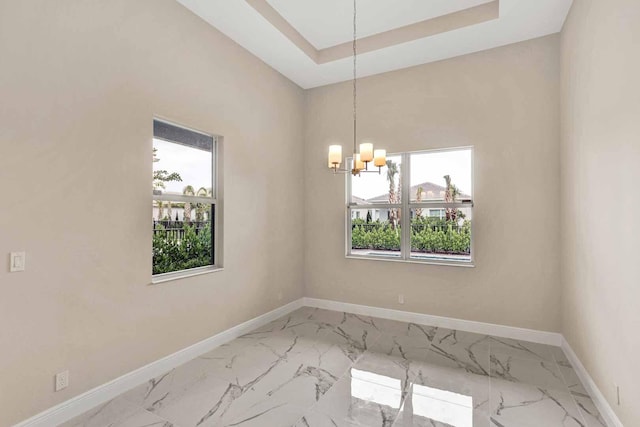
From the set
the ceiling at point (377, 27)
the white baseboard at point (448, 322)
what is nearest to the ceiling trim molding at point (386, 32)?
the ceiling at point (377, 27)

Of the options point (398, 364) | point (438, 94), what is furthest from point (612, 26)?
point (398, 364)

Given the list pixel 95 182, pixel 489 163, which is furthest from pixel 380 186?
pixel 95 182

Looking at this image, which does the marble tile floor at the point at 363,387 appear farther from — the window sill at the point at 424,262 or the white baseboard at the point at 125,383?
the window sill at the point at 424,262

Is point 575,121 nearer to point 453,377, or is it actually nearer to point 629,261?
point 629,261

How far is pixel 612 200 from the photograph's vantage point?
215 cm

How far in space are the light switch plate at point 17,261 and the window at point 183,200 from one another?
3.18 feet

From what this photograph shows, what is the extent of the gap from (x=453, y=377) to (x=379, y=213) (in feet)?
7.44

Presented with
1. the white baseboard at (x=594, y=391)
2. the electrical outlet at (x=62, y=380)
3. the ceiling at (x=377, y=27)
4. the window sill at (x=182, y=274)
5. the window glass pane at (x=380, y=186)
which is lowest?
the white baseboard at (x=594, y=391)

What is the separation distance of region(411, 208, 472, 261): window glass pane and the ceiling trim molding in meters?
2.05

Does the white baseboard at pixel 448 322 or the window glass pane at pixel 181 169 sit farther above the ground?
the window glass pane at pixel 181 169

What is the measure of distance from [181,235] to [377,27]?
313cm

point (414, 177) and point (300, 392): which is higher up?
point (414, 177)

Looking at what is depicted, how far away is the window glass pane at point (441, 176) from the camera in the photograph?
4004 millimetres

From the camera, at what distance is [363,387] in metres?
2.64
